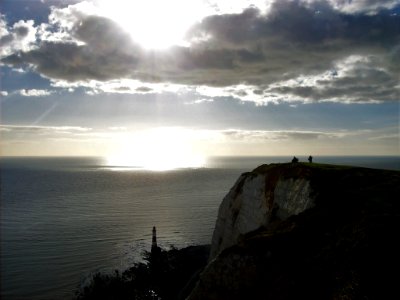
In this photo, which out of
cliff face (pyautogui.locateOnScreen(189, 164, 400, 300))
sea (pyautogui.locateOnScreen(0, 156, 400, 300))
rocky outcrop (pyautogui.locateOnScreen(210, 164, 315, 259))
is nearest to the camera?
cliff face (pyautogui.locateOnScreen(189, 164, 400, 300))

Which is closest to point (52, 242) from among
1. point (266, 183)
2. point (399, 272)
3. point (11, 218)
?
point (11, 218)

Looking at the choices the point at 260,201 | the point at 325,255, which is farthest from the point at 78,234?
the point at 325,255

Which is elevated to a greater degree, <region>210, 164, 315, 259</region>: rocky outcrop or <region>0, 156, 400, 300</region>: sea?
<region>210, 164, 315, 259</region>: rocky outcrop

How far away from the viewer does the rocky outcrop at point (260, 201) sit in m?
27.0

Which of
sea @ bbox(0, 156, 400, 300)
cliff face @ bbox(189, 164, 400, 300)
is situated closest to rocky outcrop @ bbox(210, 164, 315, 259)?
cliff face @ bbox(189, 164, 400, 300)

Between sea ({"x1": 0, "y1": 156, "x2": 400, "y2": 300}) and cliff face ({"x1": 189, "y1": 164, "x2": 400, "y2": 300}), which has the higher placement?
cliff face ({"x1": 189, "y1": 164, "x2": 400, "y2": 300})

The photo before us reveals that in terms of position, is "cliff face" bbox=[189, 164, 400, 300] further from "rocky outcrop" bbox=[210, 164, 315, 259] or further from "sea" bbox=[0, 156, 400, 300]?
"sea" bbox=[0, 156, 400, 300]

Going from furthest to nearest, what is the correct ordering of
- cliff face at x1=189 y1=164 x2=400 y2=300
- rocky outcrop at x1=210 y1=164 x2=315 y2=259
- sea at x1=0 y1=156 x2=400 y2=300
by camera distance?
1. sea at x1=0 y1=156 x2=400 y2=300
2. rocky outcrop at x1=210 y1=164 x2=315 y2=259
3. cliff face at x1=189 y1=164 x2=400 y2=300

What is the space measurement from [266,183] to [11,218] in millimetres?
55493

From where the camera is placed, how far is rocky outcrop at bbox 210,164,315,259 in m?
27.0

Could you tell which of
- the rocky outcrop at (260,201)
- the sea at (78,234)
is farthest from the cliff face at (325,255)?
the sea at (78,234)

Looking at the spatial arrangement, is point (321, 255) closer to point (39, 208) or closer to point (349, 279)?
point (349, 279)

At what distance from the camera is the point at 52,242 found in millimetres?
53406

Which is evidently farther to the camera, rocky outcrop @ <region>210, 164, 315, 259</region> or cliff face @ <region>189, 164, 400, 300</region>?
rocky outcrop @ <region>210, 164, 315, 259</region>
